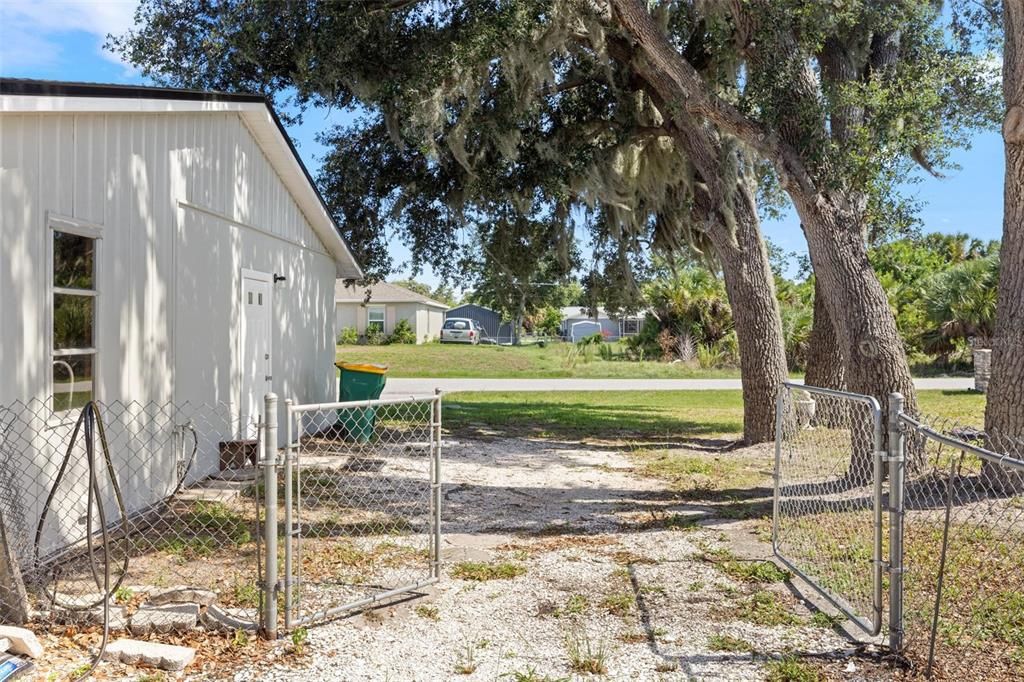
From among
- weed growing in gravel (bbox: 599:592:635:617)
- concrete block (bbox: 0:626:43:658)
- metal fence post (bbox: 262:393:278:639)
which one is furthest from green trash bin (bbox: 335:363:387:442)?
concrete block (bbox: 0:626:43:658)

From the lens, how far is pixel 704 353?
1020 inches

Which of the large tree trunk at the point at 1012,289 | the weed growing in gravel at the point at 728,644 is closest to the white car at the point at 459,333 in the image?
the large tree trunk at the point at 1012,289

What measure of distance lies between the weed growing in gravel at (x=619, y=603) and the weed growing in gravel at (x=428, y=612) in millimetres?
966

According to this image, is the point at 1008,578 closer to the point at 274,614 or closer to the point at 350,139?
the point at 274,614

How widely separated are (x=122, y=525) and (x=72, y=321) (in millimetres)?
1827

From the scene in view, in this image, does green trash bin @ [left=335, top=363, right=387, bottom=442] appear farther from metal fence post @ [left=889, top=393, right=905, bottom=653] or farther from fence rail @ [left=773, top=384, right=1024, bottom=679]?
metal fence post @ [left=889, top=393, right=905, bottom=653]

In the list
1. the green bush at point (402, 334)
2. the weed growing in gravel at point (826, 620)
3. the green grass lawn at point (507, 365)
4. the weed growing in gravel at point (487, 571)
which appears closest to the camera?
the weed growing in gravel at point (826, 620)

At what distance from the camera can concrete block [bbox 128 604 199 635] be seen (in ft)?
13.4

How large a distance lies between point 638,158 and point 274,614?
32.4 feet

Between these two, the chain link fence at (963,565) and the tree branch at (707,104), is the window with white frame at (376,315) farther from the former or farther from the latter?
the chain link fence at (963,565)

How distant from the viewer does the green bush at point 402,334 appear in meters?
38.7

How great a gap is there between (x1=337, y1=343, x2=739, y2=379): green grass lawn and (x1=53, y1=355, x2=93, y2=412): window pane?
19.0 metres

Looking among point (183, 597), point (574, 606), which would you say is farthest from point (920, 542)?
point (183, 597)

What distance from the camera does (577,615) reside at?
4.51 metres
